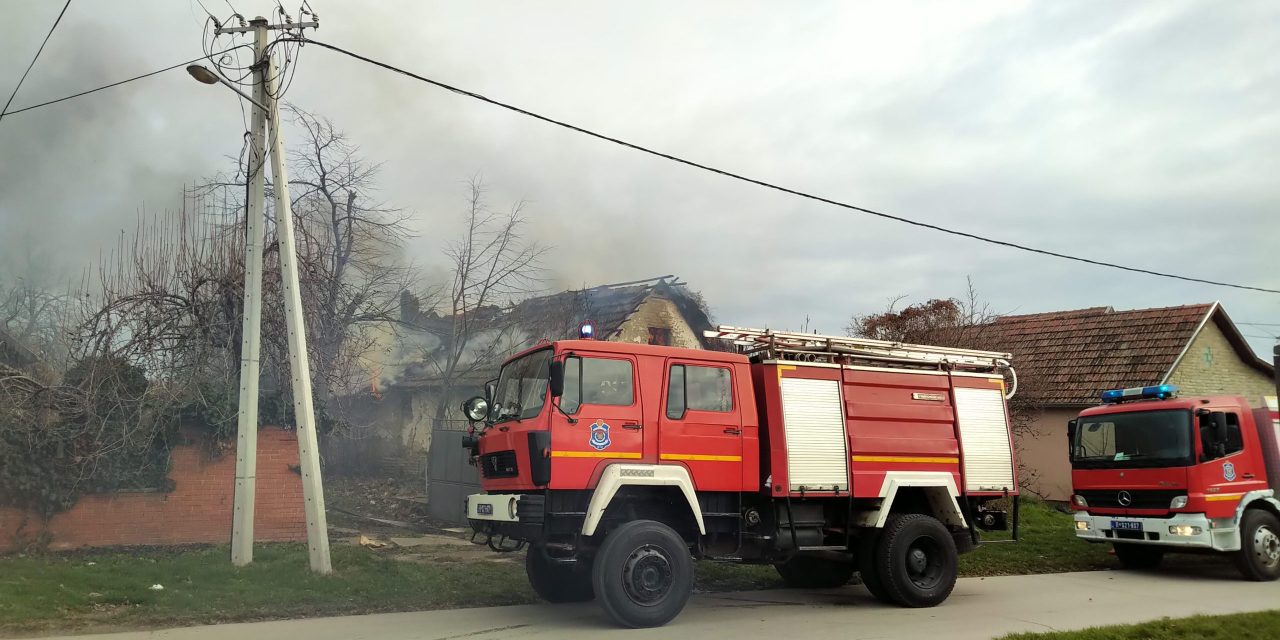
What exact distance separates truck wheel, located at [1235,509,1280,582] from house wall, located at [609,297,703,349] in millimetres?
16584

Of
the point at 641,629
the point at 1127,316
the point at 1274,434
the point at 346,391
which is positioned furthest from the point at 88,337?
the point at 1127,316

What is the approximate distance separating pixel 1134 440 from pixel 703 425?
7.64m

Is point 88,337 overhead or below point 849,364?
overhead

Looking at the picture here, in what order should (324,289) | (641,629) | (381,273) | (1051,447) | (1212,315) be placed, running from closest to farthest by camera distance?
1. (641,629)
2. (324,289)
3. (381,273)
4. (1051,447)
5. (1212,315)

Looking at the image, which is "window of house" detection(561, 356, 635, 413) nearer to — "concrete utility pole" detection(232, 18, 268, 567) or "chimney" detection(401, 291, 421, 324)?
"concrete utility pole" detection(232, 18, 268, 567)

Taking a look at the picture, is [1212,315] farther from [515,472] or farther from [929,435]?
[515,472]

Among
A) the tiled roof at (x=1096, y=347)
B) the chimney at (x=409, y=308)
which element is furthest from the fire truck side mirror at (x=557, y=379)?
the tiled roof at (x=1096, y=347)

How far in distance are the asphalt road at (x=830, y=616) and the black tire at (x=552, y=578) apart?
18 cm

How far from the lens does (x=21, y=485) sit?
1051cm

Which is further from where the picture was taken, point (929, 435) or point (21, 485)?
point (21, 485)

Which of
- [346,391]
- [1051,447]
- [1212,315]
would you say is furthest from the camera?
[1212,315]

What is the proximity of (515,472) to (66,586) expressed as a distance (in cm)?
504

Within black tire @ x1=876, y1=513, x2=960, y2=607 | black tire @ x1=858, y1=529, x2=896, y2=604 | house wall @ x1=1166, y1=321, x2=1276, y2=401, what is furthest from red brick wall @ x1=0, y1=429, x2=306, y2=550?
house wall @ x1=1166, y1=321, x2=1276, y2=401

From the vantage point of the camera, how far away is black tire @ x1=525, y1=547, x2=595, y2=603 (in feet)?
29.7
